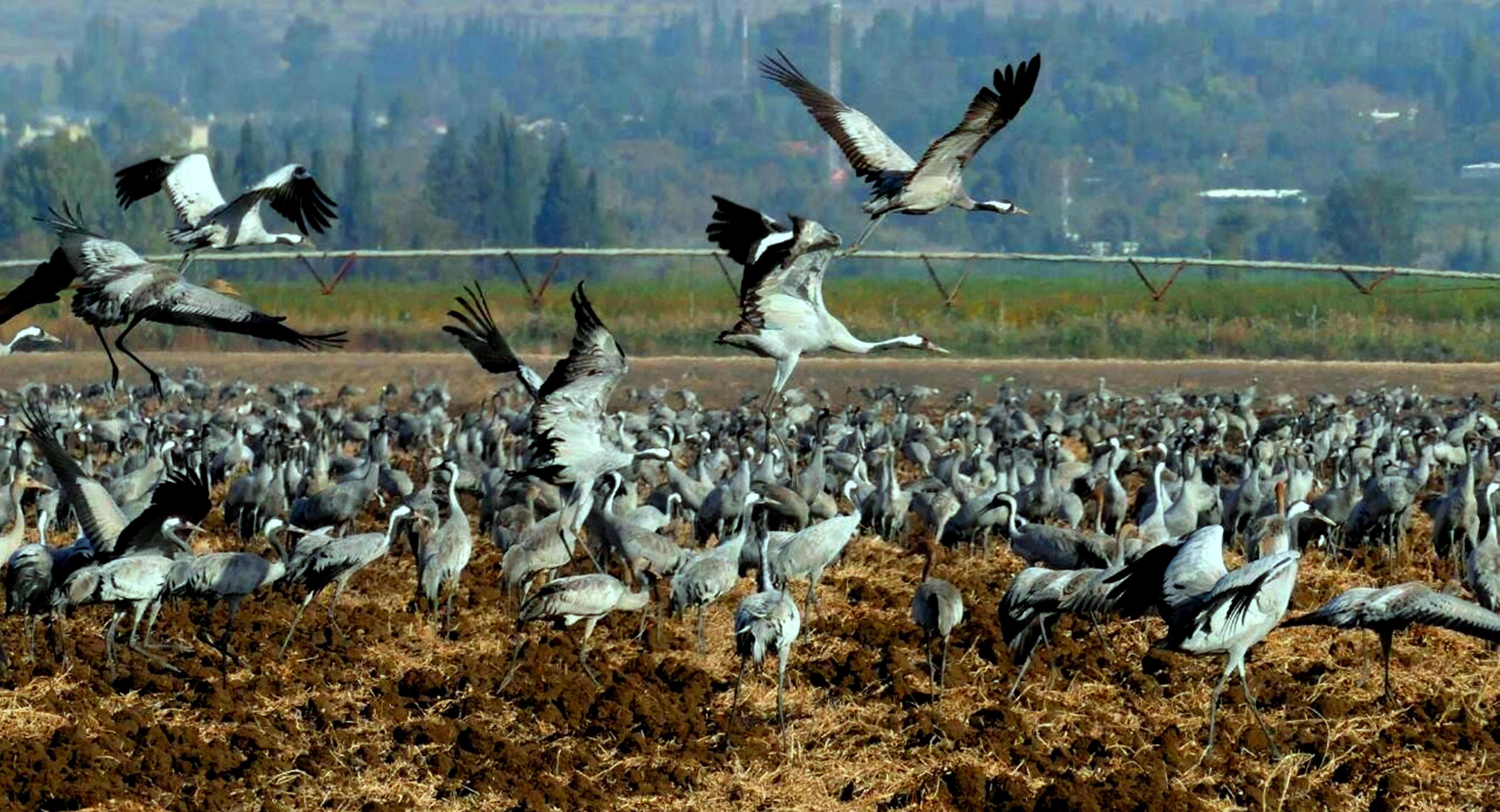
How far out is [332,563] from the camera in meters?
11.3

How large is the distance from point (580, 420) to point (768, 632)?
7.05ft

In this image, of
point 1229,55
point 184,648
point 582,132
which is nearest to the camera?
point 184,648

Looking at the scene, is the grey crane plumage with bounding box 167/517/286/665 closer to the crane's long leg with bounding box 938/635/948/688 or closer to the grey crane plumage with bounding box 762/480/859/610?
the grey crane plumage with bounding box 762/480/859/610

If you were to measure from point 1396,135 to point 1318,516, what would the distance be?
14195 cm

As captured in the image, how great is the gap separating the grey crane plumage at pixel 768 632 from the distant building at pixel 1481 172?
125 m

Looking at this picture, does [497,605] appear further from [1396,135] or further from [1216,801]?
[1396,135]

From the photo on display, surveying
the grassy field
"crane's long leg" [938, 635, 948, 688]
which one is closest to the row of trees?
the grassy field

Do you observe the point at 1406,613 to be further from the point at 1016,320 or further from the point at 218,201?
the point at 1016,320

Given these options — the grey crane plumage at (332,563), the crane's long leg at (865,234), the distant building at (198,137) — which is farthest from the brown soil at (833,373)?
the distant building at (198,137)

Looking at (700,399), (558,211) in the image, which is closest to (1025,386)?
(700,399)

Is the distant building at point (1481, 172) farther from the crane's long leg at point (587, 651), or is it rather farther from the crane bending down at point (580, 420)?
the crane's long leg at point (587, 651)

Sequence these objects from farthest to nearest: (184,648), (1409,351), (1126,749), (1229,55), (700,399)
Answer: (1229,55) → (1409,351) → (700,399) → (184,648) → (1126,749)

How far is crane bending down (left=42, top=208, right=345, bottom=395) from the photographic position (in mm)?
9930

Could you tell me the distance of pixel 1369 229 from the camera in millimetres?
95625
